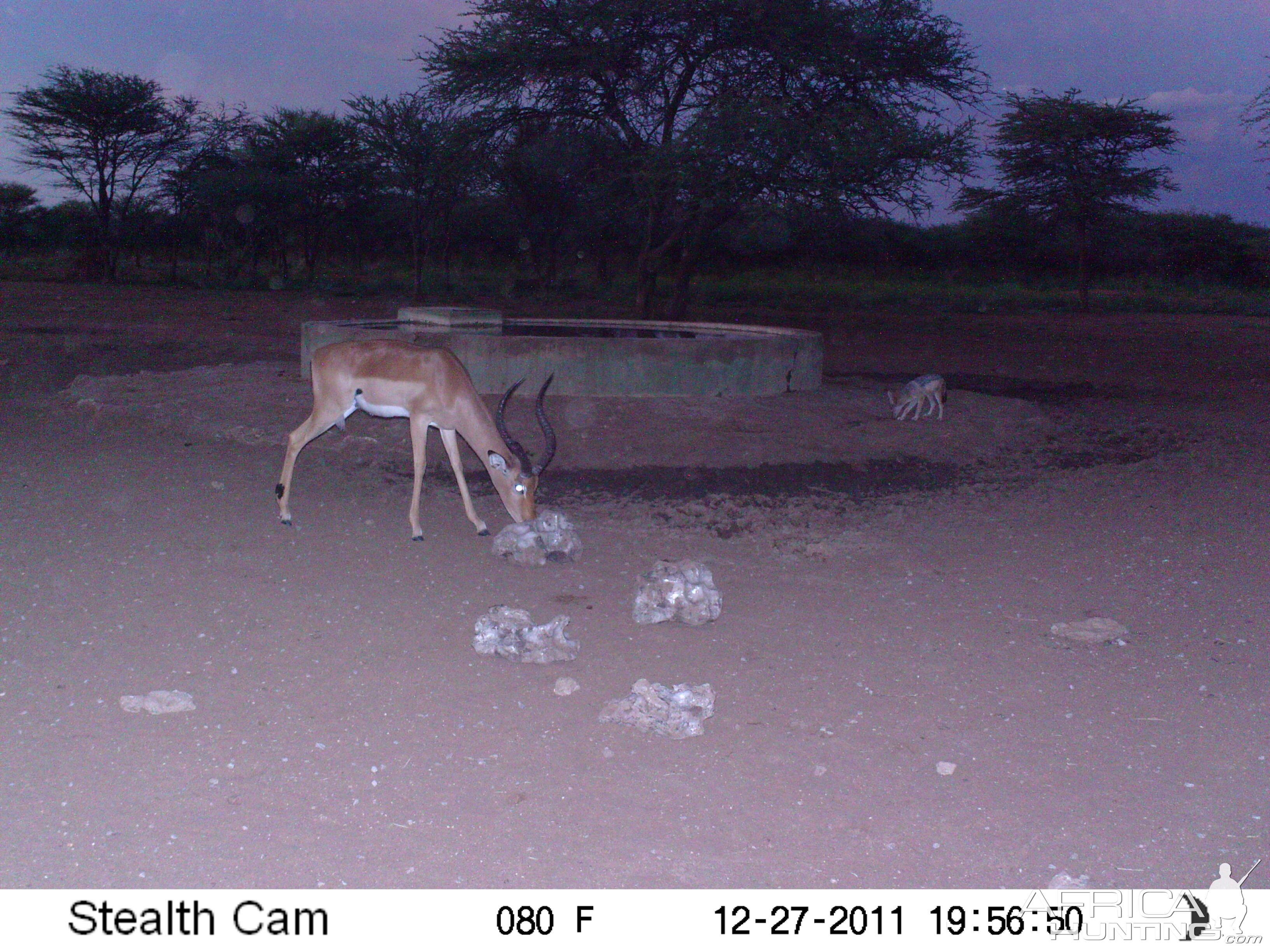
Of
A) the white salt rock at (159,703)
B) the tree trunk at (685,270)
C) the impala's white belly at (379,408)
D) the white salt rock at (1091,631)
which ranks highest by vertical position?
the tree trunk at (685,270)

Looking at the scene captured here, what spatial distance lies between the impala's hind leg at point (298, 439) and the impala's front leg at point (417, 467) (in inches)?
19.5

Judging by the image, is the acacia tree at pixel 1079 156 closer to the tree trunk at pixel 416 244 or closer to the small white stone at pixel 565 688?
the tree trunk at pixel 416 244

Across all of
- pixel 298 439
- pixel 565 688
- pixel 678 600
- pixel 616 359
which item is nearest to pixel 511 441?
pixel 298 439


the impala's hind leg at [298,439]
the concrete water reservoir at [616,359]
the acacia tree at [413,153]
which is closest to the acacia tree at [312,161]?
the acacia tree at [413,153]

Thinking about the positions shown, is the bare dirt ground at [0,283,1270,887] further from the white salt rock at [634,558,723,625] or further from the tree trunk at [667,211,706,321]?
the tree trunk at [667,211,706,321]

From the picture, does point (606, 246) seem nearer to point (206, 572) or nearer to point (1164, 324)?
point (1164, 324)

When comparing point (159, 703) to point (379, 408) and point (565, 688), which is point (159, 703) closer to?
point (565, 688)

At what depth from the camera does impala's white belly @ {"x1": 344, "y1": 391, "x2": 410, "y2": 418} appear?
6.41 metres

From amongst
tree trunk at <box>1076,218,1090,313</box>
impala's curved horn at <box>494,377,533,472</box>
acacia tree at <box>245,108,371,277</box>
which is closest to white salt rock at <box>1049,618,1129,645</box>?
impala's curved horn at <box>494,377,533,472</box>

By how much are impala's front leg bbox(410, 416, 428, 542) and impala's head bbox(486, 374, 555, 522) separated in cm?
40

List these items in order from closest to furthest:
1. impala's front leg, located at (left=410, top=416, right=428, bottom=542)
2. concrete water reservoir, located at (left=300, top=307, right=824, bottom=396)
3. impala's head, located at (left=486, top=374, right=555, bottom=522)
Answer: impala's head, located at (left=486, top=374, right=555, bottom=522)
impala's front leg, located at (left=410, top=416, right=428, bottom=542)
concrete water reservoir, located at (left=300, top=307, right=824, bottom=396)

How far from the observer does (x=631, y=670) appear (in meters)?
4.58

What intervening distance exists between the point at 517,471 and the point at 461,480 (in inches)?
23.5

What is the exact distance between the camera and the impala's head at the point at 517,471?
20.1ft
